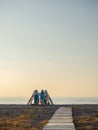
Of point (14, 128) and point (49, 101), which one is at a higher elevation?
point (49, 101)

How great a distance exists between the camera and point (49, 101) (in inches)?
2687

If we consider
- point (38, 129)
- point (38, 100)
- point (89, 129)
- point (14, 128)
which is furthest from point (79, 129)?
point (38, 100)

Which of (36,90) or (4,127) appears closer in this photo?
(4,127)

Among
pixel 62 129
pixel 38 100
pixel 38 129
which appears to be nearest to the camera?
pixel 62 129

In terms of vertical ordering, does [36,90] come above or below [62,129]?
above

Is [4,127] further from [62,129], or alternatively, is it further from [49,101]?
[49,101]

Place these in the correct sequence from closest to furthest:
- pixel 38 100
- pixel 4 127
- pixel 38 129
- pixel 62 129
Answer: pixel 62 129, pixel 38 129, pixel 4 127, pixel 38 100

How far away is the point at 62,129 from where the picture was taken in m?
21.7

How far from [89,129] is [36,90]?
Answer: 145ft

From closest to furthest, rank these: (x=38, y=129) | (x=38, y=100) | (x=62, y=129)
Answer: (x=62, y=129), (x=38, y=129), (x=38, y=100)

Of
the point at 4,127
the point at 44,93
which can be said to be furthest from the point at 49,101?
the point at 4,127

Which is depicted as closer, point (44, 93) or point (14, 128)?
point (14, 128)

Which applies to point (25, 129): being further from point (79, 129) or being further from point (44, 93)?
point (44, 93)

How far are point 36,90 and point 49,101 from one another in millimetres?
3271
